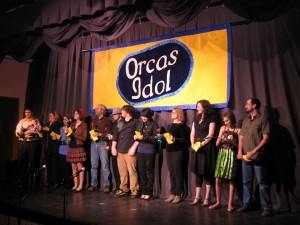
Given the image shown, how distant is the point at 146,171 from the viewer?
18.6 feet

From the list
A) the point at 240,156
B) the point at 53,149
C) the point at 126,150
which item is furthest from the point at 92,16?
the point at 240,156

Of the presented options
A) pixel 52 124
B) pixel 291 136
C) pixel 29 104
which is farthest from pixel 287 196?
pixel 29 104

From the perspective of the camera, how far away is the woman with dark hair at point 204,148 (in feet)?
16.5

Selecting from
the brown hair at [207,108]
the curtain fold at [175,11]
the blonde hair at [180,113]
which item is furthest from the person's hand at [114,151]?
the curtain fold at [175,11]

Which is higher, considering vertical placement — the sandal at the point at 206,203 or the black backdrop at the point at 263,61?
the black backdrop at the point at 263,61

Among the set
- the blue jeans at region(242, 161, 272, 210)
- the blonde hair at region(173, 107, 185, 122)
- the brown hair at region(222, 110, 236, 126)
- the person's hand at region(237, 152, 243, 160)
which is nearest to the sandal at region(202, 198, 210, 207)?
the blue jeans at region(242, 161, 272, 210)

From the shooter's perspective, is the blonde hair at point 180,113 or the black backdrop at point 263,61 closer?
the black backdrop at point 263,61

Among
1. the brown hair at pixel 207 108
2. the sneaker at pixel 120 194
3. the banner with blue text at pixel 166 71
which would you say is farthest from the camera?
the sneaker at pixel 120 194

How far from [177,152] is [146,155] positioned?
55 centimetres

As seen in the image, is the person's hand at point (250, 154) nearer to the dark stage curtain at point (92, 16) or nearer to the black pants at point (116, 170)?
the dark stage curtain at point (92, 16)

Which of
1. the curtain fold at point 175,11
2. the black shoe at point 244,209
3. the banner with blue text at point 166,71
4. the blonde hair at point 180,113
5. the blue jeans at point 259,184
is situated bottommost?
the black shoe at point 244,209

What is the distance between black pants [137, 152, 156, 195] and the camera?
5.63 metres

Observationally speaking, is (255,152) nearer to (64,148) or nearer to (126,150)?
(126,150)

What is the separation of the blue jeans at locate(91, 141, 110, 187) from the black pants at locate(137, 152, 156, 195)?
0.91 metres
